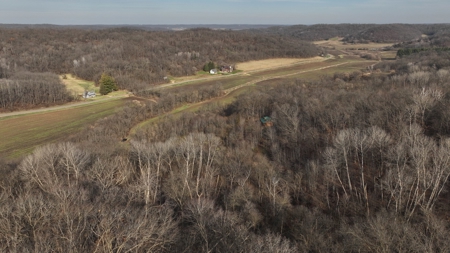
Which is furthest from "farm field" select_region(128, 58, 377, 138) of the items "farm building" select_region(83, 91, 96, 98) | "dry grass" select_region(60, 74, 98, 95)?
"dry grass" select_region(60, 74, 98, 95)

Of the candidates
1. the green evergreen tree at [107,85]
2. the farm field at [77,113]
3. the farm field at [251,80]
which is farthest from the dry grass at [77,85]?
the farm field at [251,80]

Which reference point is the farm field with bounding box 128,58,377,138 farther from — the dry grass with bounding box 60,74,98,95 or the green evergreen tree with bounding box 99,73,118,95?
the dry grass with bounding box 60,74,98,95

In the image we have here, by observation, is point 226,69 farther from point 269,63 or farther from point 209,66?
point 269,63

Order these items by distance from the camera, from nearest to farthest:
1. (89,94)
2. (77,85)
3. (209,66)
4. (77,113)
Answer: (77,113) → (89,94) → (77,85) → (209,66)

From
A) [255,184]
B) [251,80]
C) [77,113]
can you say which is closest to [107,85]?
[77,113]

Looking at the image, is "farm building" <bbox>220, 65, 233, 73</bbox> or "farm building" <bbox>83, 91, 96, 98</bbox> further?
"farm building" <bbox>220, 65, 233, 73</bbox>

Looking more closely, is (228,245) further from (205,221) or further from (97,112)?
(97,112)

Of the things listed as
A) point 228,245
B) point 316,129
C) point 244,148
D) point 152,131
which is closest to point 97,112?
point 152,131
